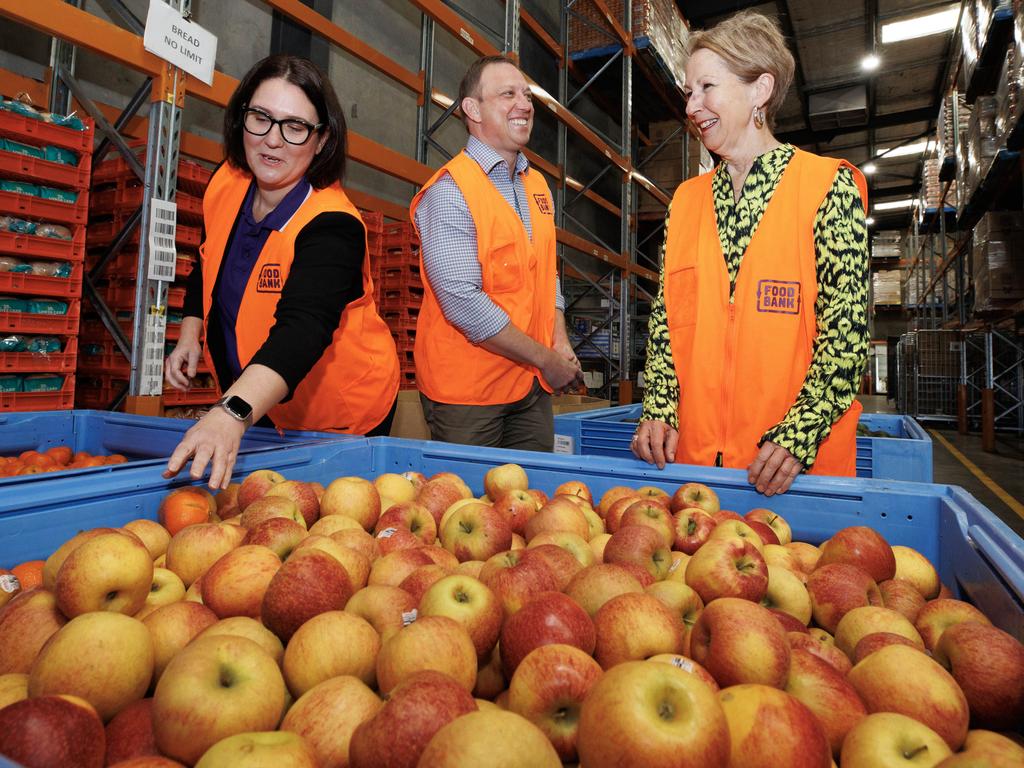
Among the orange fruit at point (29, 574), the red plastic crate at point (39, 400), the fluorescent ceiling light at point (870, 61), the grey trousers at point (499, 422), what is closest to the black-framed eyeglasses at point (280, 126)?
the grey trousers at point (499, 422)

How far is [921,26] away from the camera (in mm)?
12812

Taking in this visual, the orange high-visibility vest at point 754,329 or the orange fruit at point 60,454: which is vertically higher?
the orange high-visibility vest at point 754,329

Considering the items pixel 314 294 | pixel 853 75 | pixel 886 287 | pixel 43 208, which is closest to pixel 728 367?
pixel 314 294

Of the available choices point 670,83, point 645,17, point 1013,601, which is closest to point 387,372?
point 1013,601

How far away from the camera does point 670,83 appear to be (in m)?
11.3

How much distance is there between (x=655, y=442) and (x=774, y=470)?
369mm

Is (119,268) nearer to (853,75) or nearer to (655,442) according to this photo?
(655,442)

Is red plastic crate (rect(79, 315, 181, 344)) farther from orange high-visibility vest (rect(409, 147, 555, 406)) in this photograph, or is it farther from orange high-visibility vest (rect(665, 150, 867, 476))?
orange high-visibility vest (rect(665, 150, 867, 476))

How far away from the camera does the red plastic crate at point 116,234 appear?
431 centimetres

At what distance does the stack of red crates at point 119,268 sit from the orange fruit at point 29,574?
11.0ft

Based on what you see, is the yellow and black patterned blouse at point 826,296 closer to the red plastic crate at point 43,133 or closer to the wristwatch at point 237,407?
the wristwatch at point 237,407

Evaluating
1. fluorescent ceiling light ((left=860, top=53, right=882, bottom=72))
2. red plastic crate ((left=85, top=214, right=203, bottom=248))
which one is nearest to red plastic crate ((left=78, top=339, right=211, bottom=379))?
red plastic crate ((left=85, top=214, right=203, bottom=248))

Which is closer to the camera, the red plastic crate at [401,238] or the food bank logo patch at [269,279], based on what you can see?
the food bank logo patch at [269,279]

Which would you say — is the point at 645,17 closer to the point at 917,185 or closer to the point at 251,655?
the point at 251,655
